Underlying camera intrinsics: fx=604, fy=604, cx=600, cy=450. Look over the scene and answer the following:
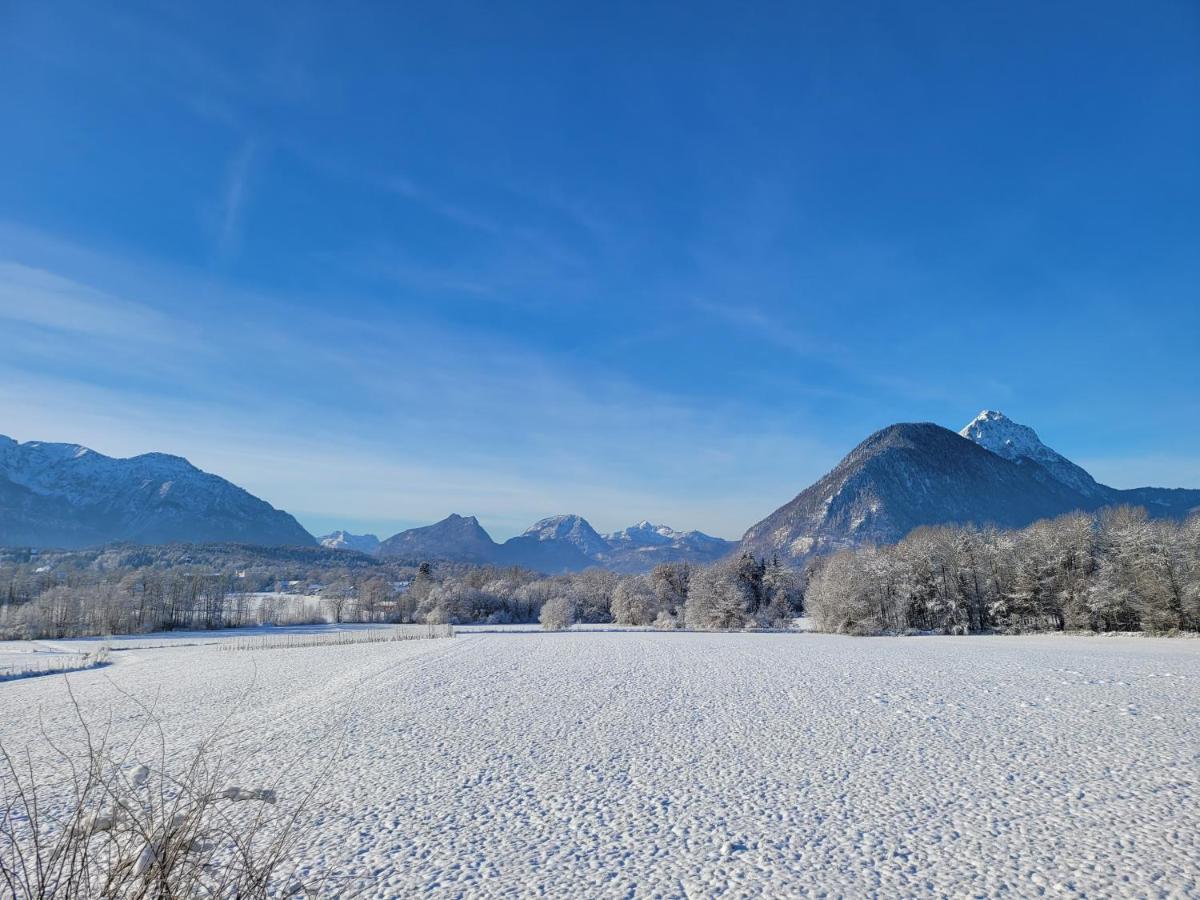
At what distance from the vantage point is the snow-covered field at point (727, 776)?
8.15m

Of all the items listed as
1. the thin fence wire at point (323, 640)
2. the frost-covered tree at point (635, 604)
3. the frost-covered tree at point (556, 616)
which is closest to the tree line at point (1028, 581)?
the frost-covered tree at point (635, 604)

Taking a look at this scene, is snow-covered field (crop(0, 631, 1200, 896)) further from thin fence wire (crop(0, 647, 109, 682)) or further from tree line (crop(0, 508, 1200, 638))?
tree line (crop(0, 508, 1200, 638))

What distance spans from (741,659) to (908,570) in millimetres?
35313

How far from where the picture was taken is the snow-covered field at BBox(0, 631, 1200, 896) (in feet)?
26.7

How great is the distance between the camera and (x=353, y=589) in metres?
126

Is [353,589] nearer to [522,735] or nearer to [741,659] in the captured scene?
[741,659]

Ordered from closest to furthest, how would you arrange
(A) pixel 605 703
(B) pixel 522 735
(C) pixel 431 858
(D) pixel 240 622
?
1. (C) pixel 431 858
2. (B) pixel 522 735
3. (A) pixel 605 703
4. (D) pixel 240 622

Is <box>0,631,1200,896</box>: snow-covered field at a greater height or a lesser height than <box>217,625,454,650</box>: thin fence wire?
greater

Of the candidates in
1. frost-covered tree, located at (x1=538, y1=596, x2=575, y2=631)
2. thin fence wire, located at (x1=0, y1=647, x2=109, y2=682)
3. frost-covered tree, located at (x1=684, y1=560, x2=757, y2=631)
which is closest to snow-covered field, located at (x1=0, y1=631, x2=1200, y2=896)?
thin fence wire, located at (x1=0, y1=647, x2=109, y2=682)

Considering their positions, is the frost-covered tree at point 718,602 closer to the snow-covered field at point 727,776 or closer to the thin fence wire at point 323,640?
the thin fence wire at point 323,640

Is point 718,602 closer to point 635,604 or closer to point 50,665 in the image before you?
point 635,604

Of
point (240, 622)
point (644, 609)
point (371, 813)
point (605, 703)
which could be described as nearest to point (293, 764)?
point (371, 813)

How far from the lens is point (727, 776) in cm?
1195

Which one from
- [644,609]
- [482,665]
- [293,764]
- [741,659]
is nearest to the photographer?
[293,764]
